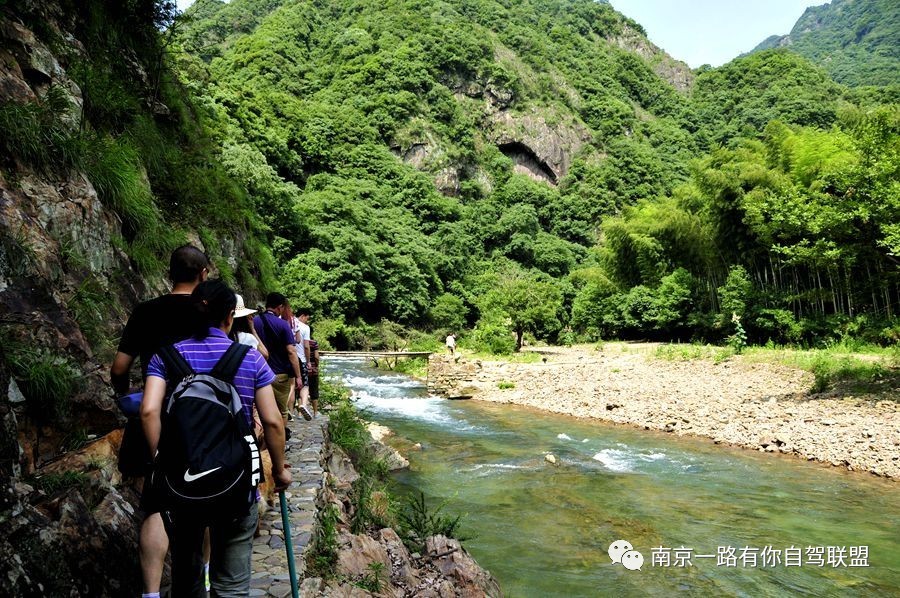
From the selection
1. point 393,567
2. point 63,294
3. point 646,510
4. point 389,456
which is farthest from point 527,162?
point 63,294

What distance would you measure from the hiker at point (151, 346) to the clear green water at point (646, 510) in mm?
4298

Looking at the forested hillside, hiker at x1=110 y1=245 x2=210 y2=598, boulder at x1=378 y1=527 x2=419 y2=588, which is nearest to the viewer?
hiker at x1=110 y1=245 x2=210 y2=598

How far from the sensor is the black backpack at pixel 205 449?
84.4 inches

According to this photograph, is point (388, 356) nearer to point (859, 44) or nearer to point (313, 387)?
point (313, 387)

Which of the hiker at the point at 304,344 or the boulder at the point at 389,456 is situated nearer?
the hiker at the point at 304,344

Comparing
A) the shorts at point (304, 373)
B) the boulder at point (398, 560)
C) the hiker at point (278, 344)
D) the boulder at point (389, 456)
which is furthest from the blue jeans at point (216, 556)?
the boulder at point (389, 456)

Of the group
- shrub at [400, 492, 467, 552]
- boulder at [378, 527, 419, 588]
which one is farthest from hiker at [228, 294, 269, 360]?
shrub at [400, 492, 467, 552]

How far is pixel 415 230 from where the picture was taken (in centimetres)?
6038

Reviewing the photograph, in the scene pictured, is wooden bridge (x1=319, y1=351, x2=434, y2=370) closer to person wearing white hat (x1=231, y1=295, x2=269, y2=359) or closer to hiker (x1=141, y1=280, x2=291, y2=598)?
person wearing white hat (x1=231, y1=295, x2=269, y2=359)

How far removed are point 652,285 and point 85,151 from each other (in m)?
32.8

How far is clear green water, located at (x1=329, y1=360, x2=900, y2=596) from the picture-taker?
600cm

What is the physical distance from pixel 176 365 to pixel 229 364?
216mm

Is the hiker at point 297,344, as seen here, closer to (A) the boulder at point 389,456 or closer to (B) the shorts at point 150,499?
(A) the boulder at point 389,456

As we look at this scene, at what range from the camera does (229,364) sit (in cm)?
233
